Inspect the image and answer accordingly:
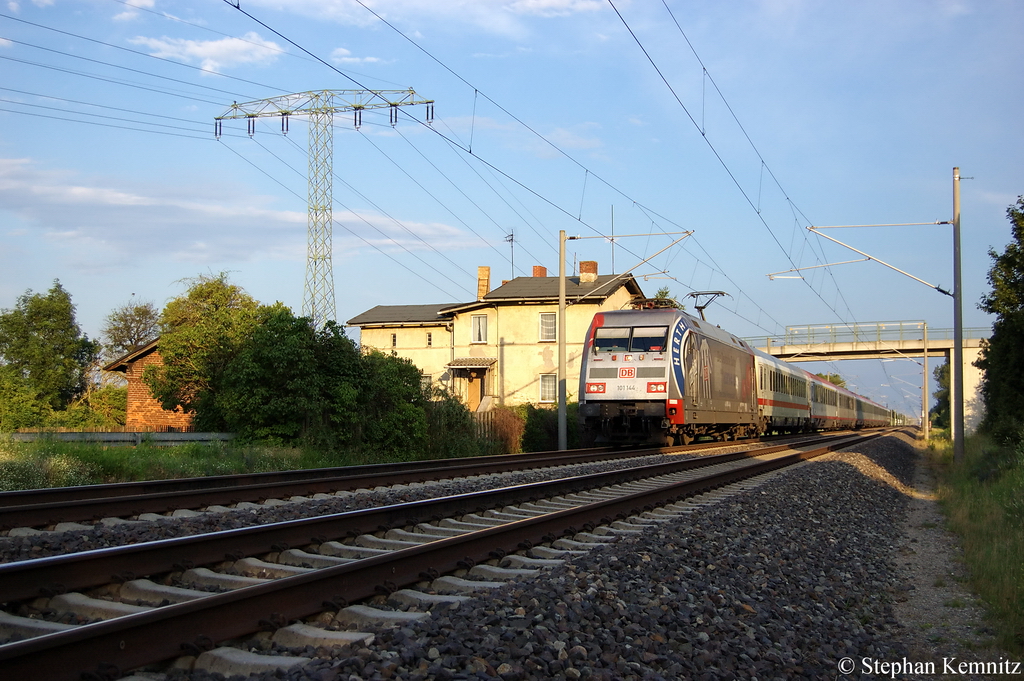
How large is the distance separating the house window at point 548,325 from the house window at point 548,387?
6.22ft

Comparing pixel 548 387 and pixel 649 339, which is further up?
pixel 649 339

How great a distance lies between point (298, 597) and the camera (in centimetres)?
510

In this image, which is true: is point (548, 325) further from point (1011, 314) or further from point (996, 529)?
point (996, 529)

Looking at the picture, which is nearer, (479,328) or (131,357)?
(131,357)

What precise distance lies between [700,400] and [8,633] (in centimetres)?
2047

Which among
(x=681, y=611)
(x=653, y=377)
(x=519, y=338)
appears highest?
(x=519, y=338)

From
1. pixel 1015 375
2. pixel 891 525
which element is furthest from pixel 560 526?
pixel 1015 375

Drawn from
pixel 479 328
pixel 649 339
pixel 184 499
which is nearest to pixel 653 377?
pixel 649 339

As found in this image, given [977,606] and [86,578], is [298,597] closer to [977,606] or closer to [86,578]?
[86,578]

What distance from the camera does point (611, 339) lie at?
22.9m

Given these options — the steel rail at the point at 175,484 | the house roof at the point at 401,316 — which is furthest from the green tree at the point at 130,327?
the steel rail at the point at 175,484

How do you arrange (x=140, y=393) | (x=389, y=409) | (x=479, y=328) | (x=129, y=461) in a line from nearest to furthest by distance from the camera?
(x=129, y=461)
(x=389, y=409)
(x=140, y=393)
(x=479, y=328)

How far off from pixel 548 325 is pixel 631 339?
20.4m

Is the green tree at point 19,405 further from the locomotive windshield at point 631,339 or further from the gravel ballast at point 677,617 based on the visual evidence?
the gravel ballast at point 677,617
